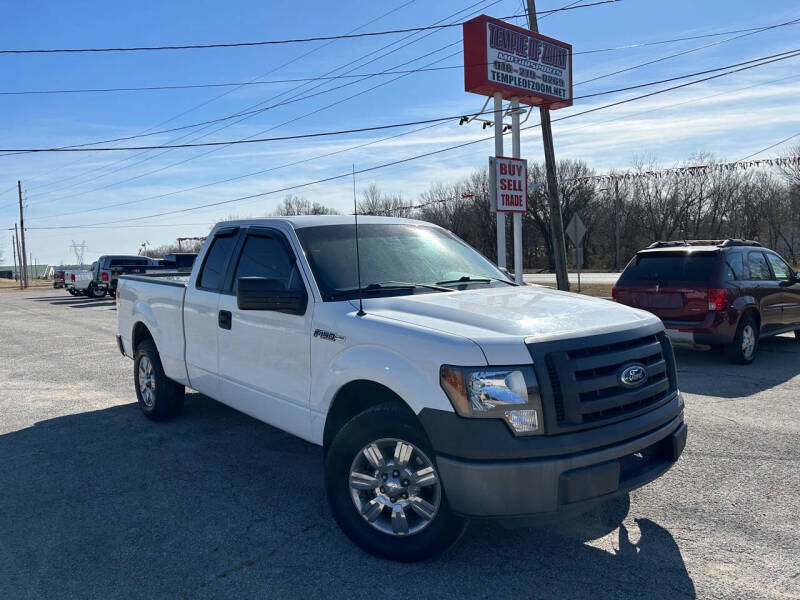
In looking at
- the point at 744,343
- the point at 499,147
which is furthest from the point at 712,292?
the point at 499,147

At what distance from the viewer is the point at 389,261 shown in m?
4.50

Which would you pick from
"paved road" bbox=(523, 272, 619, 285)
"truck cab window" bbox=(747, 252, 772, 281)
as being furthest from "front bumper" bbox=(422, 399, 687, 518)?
"paved road" bbox=(523, 272, 619, 285)

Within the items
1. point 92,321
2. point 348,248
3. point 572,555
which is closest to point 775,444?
point 572,555

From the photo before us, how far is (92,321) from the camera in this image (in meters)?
18.5

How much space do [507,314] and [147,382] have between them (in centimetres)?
437

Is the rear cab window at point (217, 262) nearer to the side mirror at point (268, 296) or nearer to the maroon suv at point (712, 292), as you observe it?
the side mirror at point (268, 296)

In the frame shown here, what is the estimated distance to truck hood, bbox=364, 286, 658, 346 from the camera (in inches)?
129

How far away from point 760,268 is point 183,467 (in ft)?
29.1

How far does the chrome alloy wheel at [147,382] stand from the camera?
639 centimetres

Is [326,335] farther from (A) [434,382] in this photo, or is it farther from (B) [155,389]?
(B) [155,389]

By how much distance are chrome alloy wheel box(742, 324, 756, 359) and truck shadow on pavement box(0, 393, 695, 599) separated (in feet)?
19.7

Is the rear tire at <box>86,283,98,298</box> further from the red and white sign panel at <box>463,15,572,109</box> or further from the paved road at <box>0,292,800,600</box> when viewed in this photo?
the paved road at <box>0,292,800,600</box>

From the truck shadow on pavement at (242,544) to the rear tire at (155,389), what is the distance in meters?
0.99

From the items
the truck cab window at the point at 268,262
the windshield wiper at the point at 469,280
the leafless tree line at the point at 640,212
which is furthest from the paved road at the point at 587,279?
the truck cab window at the point at 268,262
